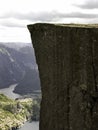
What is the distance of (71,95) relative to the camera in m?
36.1

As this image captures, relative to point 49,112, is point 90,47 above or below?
above

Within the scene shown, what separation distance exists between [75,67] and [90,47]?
7.60 feet

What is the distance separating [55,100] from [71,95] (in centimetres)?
199

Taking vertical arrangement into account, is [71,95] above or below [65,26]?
below

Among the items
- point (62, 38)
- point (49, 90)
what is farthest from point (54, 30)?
point (49, 90)

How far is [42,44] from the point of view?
3794cm

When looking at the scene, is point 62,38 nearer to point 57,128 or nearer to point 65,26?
point 65,26

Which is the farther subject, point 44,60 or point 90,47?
point 44,60

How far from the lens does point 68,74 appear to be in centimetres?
3562

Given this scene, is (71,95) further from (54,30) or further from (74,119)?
(54,30)

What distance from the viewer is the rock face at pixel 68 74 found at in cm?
3447

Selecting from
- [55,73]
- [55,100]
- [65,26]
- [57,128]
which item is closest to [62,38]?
[65,26]

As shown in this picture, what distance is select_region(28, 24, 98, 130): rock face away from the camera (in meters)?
34.5

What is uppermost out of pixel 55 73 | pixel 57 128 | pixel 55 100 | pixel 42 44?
pixel 42 44
